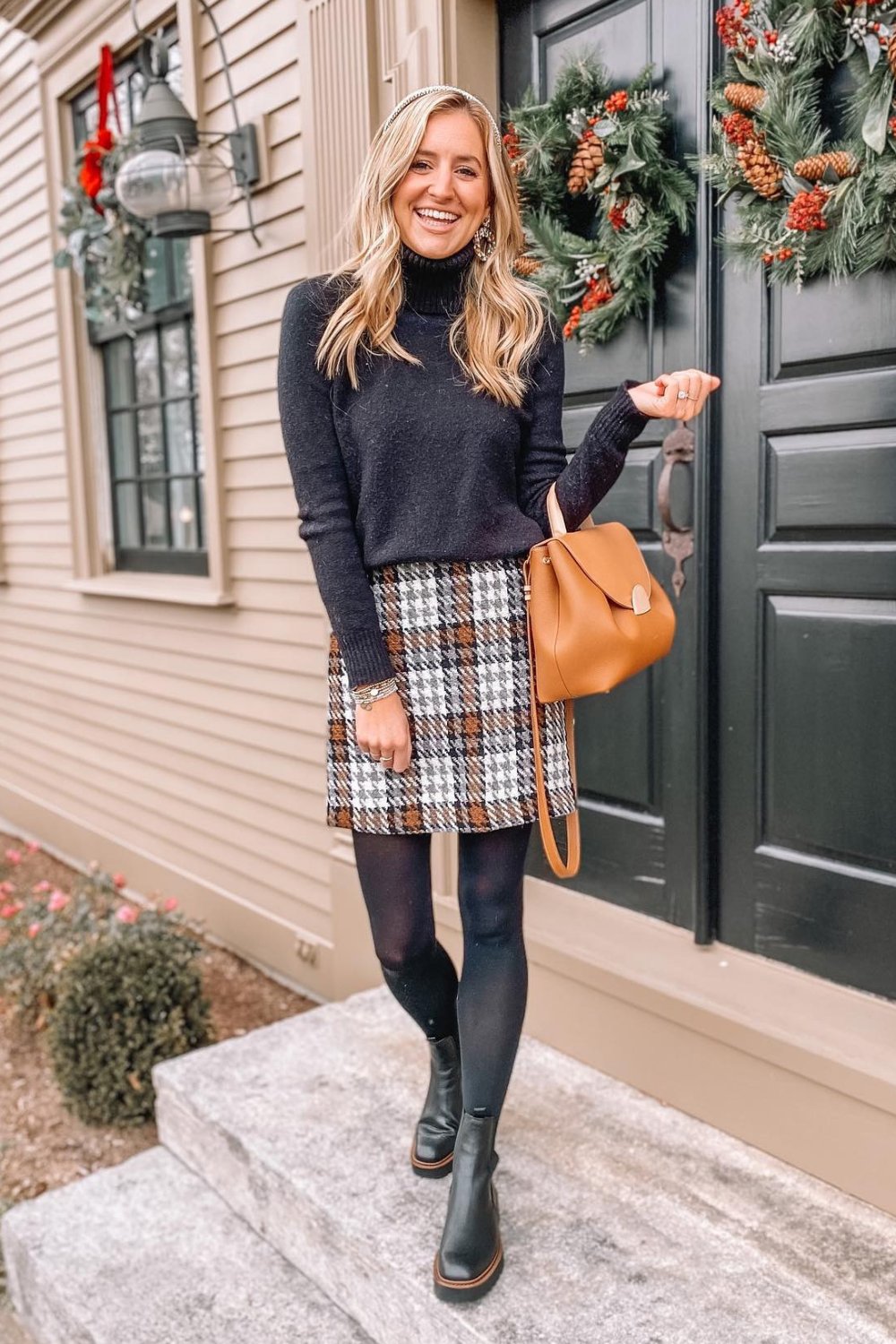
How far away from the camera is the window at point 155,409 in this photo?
4.13 metres

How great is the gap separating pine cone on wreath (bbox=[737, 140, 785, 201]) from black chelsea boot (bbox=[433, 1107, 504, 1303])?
1637 millimetres

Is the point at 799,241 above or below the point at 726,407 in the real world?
above

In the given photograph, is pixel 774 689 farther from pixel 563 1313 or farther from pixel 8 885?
pixel 8 885

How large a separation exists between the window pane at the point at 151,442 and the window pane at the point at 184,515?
0.15m

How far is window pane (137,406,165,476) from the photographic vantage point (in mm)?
4391

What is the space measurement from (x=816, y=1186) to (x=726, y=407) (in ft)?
4.90

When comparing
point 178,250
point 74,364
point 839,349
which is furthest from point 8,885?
point 839,349

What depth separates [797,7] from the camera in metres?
1.88

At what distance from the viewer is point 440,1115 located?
200 centimetres

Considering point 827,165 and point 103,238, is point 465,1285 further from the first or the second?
point 103,238

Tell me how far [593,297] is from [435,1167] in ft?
5.80

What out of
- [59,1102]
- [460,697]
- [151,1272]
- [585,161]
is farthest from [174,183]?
[151,1272]

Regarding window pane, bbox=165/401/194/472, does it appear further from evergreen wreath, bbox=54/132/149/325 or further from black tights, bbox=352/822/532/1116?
black tights, bbox=352/822/532/1116

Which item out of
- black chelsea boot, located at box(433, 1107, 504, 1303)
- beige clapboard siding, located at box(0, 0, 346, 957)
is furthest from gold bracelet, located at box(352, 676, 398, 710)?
beige clapboard siding, located at box(0, 0, 346, 957)
